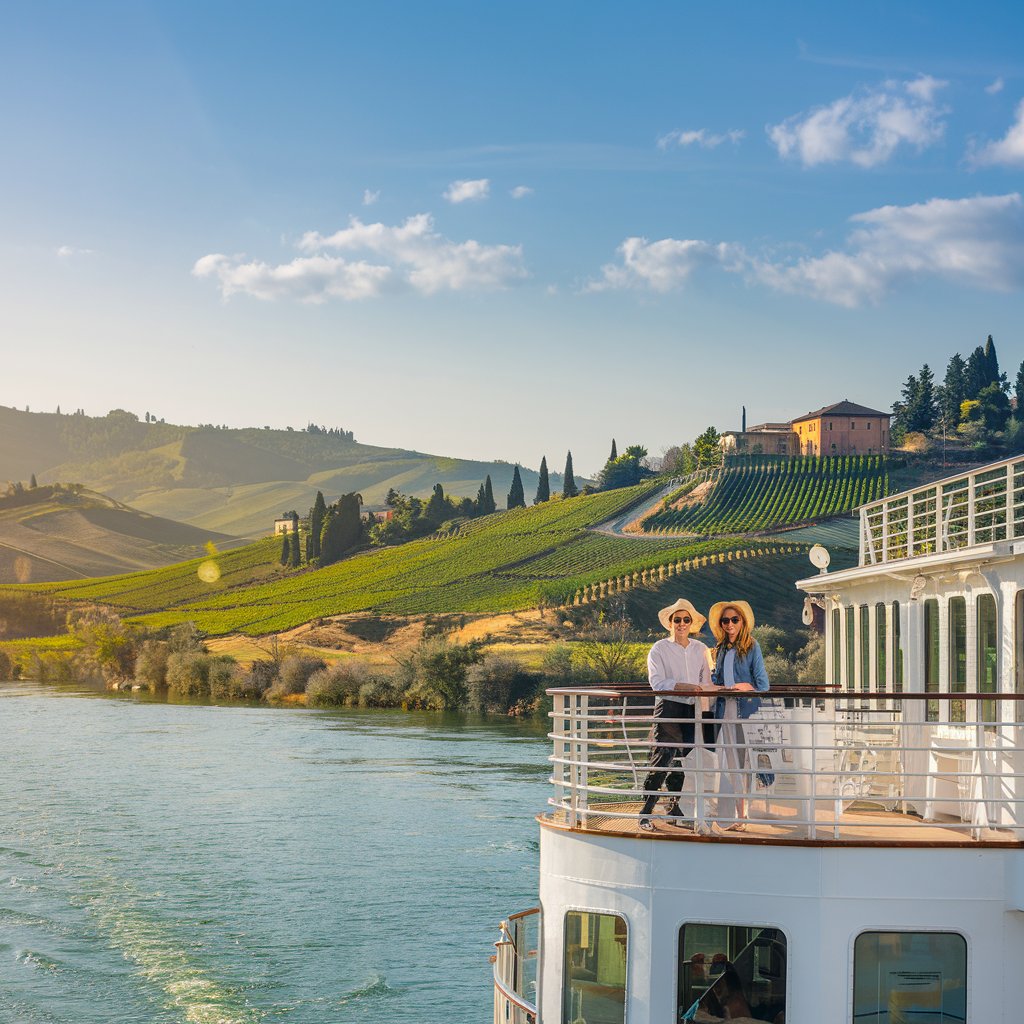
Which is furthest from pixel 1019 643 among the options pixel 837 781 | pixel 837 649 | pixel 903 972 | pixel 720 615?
pixel 837 649

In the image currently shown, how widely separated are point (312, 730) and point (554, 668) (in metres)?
17.2

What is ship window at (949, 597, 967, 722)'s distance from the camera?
11.3 metres

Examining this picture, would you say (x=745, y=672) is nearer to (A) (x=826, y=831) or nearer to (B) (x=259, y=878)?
Answer: (A) (x=826, y=831)

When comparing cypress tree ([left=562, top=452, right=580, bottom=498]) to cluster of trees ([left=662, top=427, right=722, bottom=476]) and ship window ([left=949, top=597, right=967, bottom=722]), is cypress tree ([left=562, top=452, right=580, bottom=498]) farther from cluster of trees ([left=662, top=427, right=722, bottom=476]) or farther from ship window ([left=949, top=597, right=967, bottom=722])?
ship window ([left=949, top=597, right=967, bottom=722])

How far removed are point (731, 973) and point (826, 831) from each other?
1173mm

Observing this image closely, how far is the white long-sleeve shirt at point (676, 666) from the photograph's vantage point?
30.9 feet

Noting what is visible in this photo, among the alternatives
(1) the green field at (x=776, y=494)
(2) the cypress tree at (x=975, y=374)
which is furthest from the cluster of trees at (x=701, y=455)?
(2) the cypress tree at (x=975, y=374)

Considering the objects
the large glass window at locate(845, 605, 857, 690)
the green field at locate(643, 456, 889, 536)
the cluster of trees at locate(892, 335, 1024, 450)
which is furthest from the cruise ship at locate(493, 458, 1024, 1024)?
the cluster of trees at locate(892, 335, 1024, 450)

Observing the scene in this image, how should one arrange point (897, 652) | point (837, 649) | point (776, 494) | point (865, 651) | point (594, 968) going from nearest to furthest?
point (594, 968) < point (897, 652) < point (865, 651) < point (837, 649) < point (776, 494)

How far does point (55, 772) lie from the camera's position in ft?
142

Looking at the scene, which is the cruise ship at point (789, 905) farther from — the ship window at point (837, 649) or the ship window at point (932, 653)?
the ship window at point (837, 649)

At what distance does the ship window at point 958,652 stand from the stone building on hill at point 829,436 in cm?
14073

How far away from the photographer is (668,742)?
370 inches

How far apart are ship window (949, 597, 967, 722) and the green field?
100 m
